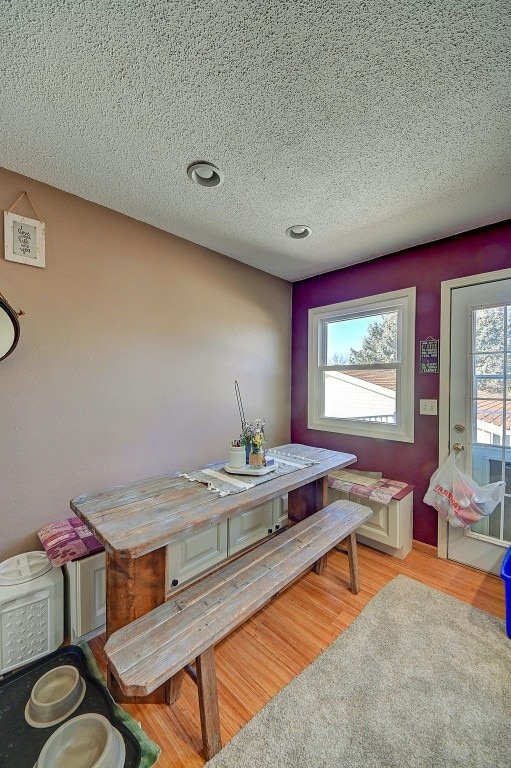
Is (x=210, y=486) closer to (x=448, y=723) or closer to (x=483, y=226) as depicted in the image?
(x=448, y=723)

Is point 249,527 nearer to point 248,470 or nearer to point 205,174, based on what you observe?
point 248,470

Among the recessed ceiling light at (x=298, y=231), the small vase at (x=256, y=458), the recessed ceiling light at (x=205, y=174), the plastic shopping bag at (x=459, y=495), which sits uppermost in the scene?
the recessed ceiling light at (x=298, y=231)

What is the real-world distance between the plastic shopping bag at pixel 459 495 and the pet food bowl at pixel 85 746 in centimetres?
225

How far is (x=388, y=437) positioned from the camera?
2.65m

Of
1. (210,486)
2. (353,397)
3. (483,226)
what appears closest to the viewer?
(210,486)

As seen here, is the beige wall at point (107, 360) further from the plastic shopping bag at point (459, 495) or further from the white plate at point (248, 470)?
the plastic shopping bag at point (459, 495)

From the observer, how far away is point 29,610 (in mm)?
1400

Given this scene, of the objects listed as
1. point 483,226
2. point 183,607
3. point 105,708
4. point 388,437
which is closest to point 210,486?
point 183,607

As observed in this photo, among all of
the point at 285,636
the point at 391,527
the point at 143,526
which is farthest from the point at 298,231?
the point at 285,636

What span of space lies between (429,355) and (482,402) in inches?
19.9

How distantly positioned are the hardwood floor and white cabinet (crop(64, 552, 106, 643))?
14 cm

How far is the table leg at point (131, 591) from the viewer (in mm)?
1214

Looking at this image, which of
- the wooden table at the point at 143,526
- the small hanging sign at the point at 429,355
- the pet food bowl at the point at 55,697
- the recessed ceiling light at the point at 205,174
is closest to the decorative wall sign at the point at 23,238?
the recessed ceiling light at the point at 205,174

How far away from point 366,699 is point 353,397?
2.16 metres
